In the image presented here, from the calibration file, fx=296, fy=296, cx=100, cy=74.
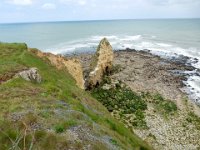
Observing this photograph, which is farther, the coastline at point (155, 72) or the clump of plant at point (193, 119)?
the coastline at point (155, 72)

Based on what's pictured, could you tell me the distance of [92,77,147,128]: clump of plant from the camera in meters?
40.2

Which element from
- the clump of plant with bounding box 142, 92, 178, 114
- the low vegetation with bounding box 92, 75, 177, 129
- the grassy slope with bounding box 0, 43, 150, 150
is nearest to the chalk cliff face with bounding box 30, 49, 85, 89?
the low vegetation with bounding box 92, 75, 177, 129

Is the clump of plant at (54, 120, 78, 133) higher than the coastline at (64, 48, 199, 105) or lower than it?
higher

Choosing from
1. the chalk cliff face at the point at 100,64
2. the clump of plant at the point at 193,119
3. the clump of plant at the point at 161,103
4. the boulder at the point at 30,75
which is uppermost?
the boulder at the point at 30,75

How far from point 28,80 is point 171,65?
172 feet

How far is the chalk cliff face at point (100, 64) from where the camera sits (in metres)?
51.0

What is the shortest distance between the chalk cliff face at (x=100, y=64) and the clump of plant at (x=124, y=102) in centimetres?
158

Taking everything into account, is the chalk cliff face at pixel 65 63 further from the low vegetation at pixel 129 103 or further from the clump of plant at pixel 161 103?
the clump of plant at pixel 161 103

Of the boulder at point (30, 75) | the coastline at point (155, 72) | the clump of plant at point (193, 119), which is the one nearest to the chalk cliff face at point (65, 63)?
the boulder at point (30, 75)

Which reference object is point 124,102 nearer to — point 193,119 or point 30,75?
point 193,119

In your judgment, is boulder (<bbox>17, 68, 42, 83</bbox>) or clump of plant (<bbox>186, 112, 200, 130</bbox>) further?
clump of plant (<bbox>186, 112, 200, 130</bbox>)

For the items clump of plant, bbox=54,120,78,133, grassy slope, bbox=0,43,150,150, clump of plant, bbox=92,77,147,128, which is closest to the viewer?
grassy slope, bbox=0,43,150,150

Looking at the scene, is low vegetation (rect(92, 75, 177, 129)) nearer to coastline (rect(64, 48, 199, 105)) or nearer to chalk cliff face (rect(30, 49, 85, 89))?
coastline (rect(64, 48, 199, 105))

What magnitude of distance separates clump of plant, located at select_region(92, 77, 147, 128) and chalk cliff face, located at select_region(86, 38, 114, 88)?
1.58 meters
